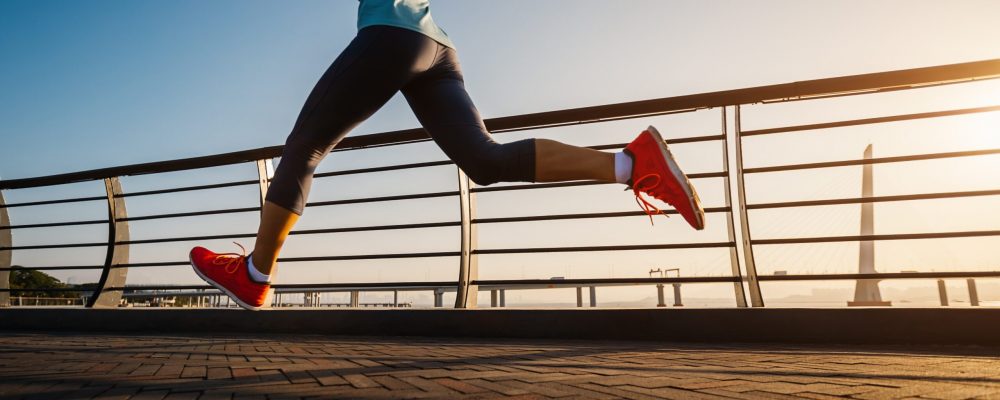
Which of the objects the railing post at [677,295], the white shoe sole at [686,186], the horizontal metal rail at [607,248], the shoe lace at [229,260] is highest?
the white shoe sole at [686,186]

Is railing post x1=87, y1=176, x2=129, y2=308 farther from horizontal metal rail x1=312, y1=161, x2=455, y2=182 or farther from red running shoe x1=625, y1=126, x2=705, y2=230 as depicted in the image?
red running shoe x1=625, y1=126, x2=705, y2=230

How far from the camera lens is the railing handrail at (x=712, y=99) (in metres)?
2.47

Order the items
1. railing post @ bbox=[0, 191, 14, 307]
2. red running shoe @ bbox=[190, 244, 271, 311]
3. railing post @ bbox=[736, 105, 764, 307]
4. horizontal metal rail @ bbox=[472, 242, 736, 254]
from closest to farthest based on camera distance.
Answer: red running shoe @ bbox=[190, 244, 271, 311]
railing post @ bbox=[736, 105, 764, 307]
horizontal metal rail @ bbox=[472, 242, 736, 254]
railing post @ bbox=[0, 191, 14, 307]

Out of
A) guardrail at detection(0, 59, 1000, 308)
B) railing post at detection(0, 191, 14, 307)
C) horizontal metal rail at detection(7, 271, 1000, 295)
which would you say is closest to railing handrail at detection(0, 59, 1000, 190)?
guardrail at detection(0, 59, 1000, 308)

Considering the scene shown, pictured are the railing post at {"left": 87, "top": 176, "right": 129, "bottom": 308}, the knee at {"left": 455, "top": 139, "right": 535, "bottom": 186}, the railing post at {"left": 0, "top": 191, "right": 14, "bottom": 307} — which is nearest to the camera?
the knee at {"left": 455, "top": 139, "right": 535, "bottom": 186}

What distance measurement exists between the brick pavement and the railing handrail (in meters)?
1.09

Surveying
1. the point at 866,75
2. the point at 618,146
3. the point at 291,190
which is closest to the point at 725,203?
the point at 618,146

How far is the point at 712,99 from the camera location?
9.14 ft

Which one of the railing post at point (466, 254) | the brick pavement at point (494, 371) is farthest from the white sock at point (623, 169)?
the railing post at point (466, 254)

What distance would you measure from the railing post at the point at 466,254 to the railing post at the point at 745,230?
4.43 feet

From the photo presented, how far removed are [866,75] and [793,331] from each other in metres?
1.14

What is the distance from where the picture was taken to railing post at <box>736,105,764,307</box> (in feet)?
8.96

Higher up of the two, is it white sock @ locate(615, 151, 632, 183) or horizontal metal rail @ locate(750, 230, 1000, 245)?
white sock @ locate(615, 151, 632, 183)

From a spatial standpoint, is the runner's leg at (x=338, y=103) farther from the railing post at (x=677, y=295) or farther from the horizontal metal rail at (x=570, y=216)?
the railing post at (x=677, y=295)
